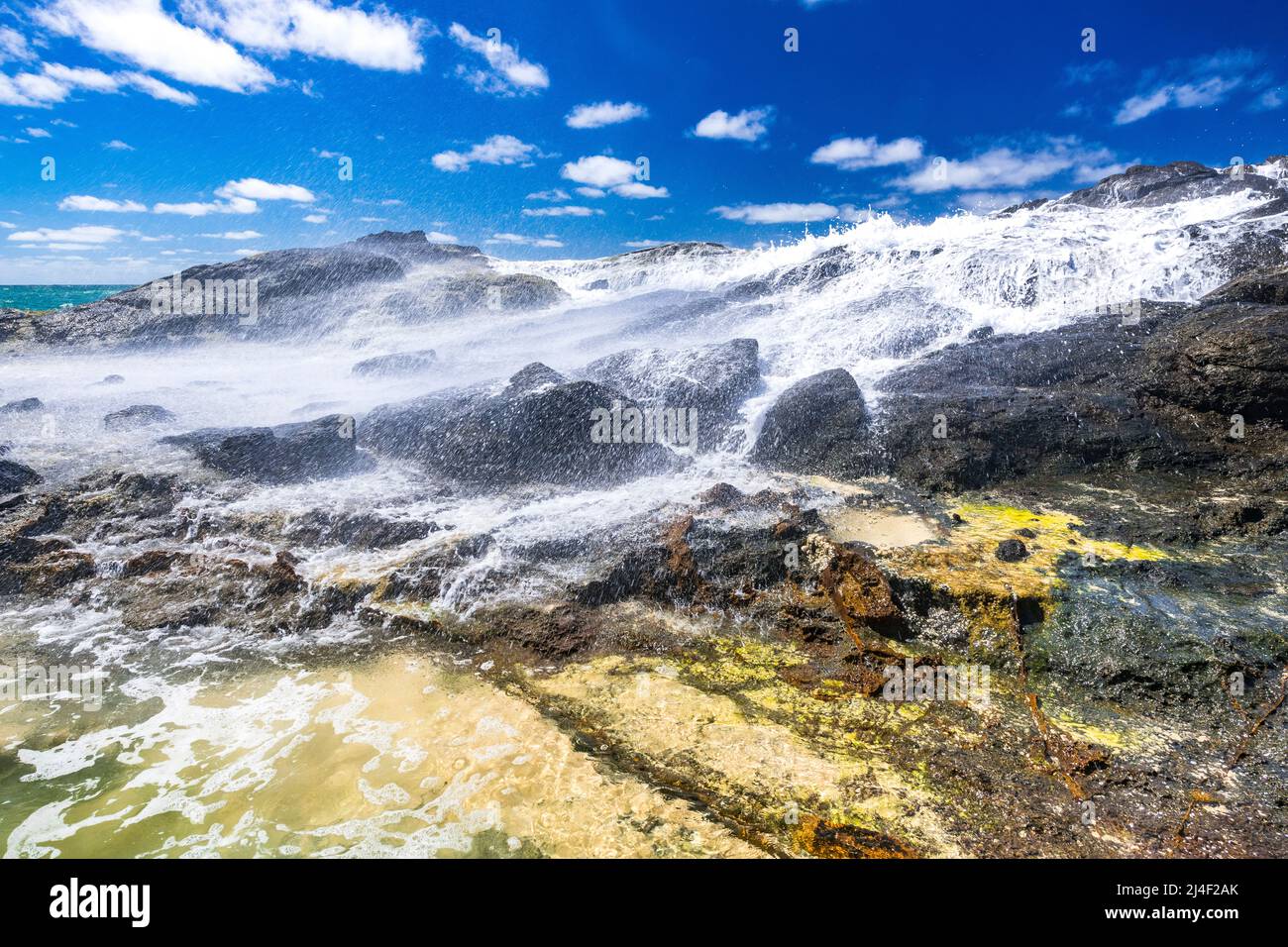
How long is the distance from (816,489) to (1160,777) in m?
6.10

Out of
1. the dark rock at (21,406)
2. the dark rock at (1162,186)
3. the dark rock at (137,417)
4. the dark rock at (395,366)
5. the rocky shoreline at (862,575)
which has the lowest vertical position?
the rocky shoreline at (862,575)

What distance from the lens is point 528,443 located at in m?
11.8

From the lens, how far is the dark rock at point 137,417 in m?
Result: 14.8

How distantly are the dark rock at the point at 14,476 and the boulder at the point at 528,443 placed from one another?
18.1ft

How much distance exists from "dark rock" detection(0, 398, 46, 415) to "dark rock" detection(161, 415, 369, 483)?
6588mm

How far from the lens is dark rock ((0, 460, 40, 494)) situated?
1066 cm

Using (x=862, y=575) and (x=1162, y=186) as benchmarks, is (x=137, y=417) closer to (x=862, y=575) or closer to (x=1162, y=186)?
(x=862, y=575)

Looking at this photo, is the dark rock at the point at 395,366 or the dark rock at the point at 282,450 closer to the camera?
the dark rock at the point at 282,450

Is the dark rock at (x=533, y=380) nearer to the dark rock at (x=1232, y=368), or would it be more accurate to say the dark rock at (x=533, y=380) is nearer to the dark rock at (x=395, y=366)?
the dark rock at (x=395, y=366)

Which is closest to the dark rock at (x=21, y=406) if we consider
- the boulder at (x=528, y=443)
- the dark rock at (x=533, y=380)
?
the boulder at (x=528, y=443)

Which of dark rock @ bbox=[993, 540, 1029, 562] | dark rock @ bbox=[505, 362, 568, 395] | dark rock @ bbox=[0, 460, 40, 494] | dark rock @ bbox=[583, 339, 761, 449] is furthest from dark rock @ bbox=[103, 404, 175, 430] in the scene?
dark rock @ bbox=[993, 540, 1029, 562]
